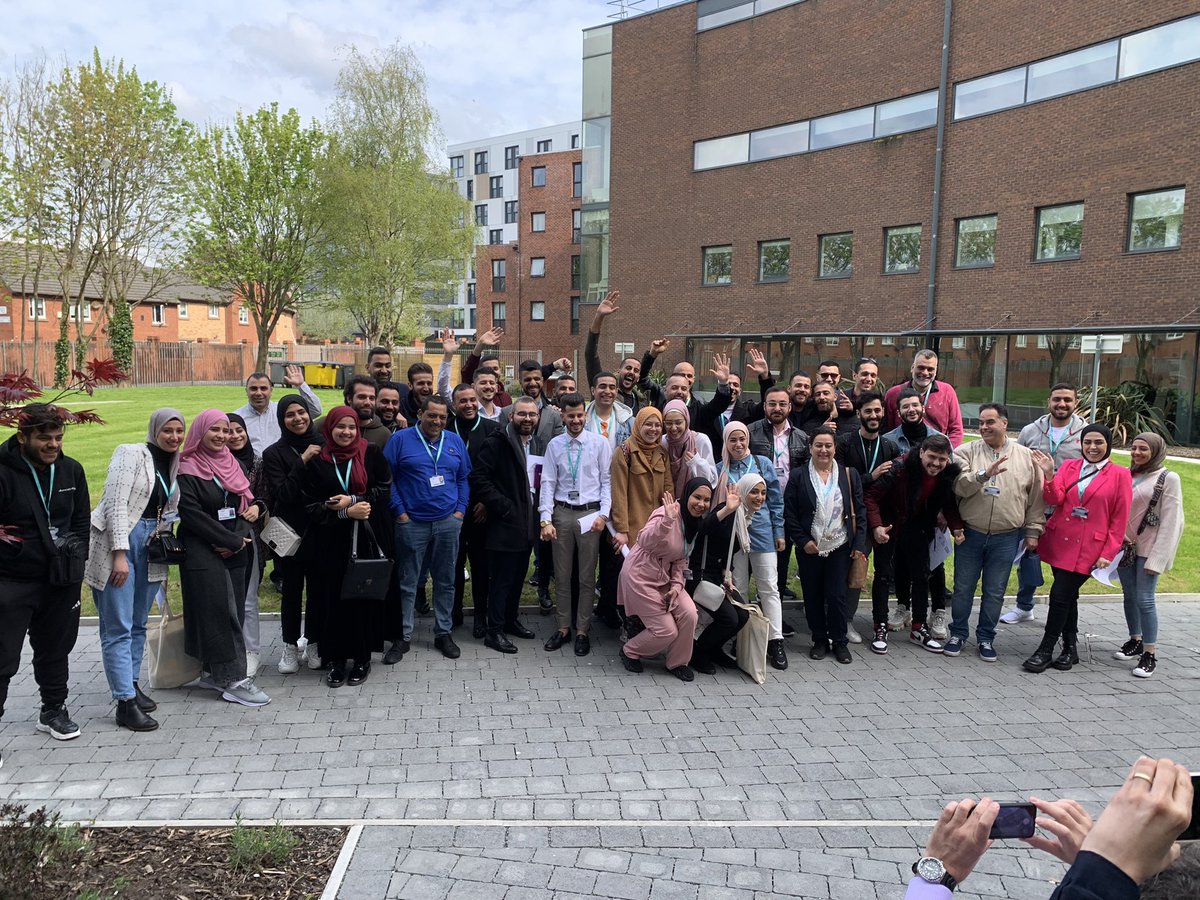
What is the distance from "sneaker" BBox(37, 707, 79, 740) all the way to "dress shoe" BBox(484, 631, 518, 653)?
9.72 ft

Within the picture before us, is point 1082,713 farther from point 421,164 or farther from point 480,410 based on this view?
point 421,164

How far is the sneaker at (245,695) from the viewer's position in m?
5.74

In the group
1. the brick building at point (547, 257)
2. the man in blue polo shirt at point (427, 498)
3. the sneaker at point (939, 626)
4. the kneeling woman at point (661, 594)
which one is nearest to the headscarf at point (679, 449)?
the kneeling woman at point (661, 594)

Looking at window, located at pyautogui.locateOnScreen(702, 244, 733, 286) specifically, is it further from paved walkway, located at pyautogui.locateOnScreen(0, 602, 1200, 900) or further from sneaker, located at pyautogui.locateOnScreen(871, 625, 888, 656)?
paved walkway, located at pyautogui.locateOnScreen(0, 602, 1200, 900)

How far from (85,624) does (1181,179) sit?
74.9 feet

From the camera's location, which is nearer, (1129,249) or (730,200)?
(1129,249)

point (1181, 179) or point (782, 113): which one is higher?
point (782, 113)

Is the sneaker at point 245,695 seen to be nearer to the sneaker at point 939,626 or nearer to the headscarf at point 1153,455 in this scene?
A: the sneaker at point 939,626

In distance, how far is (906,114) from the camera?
2498cm

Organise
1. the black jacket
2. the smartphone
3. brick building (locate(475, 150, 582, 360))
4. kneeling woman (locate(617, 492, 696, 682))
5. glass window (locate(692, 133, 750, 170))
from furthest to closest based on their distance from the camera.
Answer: brick building (locate(475, 150, 582, 360)) → glass window (locate(692, 133, 750, 170)) → kneeling woman (locate(617, 492, 696, 682)) → the black jacket → the smartphone

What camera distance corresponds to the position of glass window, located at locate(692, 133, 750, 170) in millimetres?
29188

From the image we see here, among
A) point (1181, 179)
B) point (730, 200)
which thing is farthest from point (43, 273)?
point (1181, 179)

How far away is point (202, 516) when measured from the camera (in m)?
5.46

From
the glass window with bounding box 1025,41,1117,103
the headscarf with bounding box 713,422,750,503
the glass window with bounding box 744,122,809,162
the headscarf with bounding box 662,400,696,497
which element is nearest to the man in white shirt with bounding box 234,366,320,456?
the headscarf with bounding box 662,400,696,497
